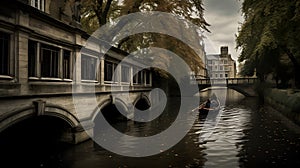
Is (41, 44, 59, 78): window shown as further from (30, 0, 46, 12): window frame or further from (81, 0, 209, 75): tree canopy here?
(81, 0, 209, 75): tree canopy

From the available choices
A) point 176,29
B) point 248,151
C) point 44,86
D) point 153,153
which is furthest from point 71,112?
point 176,29

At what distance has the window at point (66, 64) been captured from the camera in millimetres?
12968

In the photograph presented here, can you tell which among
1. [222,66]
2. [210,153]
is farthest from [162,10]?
[222,66]

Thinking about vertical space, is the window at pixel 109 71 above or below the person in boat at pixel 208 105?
above

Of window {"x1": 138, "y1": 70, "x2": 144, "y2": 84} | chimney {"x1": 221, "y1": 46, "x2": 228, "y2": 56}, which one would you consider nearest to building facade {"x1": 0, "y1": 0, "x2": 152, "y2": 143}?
window {"x1": 138, "y1": 70, "x2": 144, "y2": 84}

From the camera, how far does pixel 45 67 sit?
38.1 ft

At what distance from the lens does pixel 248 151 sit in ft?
40.2

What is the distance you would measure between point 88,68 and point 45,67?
3907 mm

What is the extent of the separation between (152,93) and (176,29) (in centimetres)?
1027

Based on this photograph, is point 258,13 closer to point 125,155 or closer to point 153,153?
point 153,153

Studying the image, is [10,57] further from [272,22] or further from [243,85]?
[243,85]

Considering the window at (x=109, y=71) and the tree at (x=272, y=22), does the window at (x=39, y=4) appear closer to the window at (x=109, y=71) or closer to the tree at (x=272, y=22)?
the window at (x=109, y=71)

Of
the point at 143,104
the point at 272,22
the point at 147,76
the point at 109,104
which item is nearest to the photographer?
the point at 272,22

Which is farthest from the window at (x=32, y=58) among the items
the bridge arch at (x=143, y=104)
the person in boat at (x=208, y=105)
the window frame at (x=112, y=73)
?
the bridge arch at (x=143, y=104)
